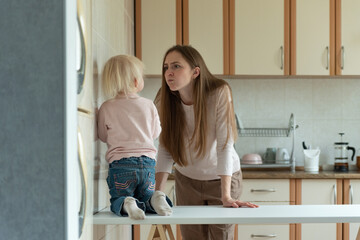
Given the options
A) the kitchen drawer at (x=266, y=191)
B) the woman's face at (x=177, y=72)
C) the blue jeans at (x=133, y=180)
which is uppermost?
the woman's face at (x=177, y=72)

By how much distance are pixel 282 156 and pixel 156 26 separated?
49.4 inches

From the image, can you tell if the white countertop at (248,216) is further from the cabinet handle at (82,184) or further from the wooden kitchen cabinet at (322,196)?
the wooden kitchen cabinet at (322,196)

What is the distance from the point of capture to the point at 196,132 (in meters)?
2.33

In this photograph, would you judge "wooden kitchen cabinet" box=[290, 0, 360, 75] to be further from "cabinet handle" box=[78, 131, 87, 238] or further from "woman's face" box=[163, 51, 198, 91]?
"cabinet handle" box=[78, 131, 87, 238]

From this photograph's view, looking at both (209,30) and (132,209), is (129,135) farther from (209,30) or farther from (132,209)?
(209,30)

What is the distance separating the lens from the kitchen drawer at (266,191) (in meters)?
3.44

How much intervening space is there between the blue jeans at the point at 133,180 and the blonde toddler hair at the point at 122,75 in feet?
0.91

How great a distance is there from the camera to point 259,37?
369cm

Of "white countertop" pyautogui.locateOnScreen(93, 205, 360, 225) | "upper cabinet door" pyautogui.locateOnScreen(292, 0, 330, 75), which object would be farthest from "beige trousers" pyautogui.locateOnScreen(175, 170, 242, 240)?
"upper cabinet door" pyautogui.locateOnScreen(292, 0, 330, 75)

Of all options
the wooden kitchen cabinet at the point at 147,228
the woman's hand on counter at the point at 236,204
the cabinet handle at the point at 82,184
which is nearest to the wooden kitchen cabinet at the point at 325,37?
the wooden kitchen cabinet at the point at 147,228

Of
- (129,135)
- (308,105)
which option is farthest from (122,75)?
(308,105)

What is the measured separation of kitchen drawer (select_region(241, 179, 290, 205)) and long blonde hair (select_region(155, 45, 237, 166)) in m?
1.12

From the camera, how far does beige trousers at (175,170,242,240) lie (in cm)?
243
